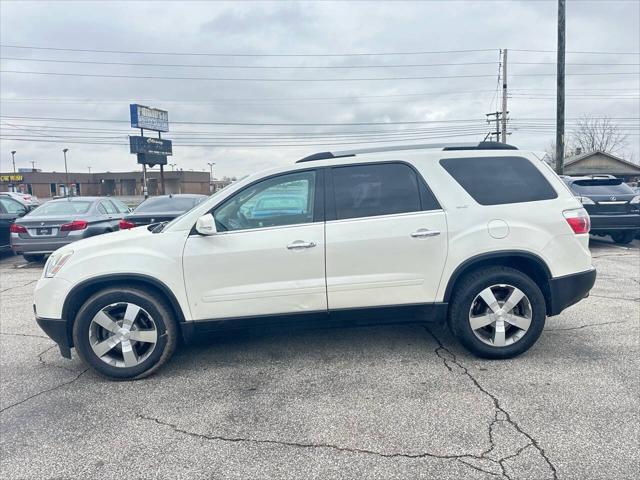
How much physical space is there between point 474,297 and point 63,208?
31.2 ft

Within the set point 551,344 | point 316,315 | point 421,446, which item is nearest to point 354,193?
point 316,315

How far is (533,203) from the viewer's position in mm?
3840

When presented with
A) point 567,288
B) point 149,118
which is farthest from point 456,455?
point 149,118

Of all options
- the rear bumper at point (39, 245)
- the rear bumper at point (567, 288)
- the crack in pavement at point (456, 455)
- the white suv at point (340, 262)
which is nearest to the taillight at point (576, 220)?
the white suv at point (340, 262)

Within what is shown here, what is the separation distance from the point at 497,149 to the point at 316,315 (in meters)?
2.28

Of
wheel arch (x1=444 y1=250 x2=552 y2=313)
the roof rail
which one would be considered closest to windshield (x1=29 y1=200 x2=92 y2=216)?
the roof rail

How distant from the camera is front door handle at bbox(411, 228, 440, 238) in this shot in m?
3.68

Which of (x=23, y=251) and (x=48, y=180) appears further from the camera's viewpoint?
(x=48, y=180)

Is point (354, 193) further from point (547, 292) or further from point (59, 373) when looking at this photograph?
point (59, 373)

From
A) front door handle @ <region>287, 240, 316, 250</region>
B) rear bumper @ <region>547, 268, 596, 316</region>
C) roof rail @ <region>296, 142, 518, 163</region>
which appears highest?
roof rail @ <region>296, 142, 518, 163</region>

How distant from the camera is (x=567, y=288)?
12.6ft

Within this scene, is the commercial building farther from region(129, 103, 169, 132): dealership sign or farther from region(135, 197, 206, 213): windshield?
region(135, 197, 206, 213): windshield

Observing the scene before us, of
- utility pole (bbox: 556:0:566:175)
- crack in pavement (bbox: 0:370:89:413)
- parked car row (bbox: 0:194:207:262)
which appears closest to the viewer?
crack in pavement (bbox: 0:370:89:413)

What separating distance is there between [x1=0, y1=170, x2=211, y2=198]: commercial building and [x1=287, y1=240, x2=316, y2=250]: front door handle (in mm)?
65684
